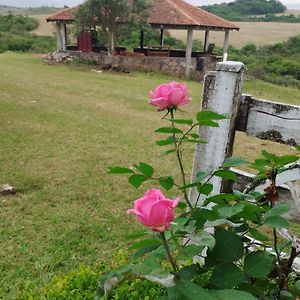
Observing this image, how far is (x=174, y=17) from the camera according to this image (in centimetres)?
1842

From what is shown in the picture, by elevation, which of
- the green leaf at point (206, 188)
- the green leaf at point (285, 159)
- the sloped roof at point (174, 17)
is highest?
the green leaf at point (285, 159)

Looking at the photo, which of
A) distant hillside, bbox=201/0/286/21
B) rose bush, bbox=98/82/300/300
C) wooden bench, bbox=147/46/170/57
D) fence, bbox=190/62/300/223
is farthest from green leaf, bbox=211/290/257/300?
distant hillside, bbox=201/0/286/21

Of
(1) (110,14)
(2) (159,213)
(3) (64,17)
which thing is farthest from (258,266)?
(3) (64,17)

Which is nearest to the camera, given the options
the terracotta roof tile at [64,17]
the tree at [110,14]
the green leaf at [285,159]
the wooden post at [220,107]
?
the green leaf at [285,159]

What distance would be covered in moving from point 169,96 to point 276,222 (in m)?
0.43

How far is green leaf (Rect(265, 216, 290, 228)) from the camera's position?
983 millimetres

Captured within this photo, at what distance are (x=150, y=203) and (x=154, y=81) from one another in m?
14.7

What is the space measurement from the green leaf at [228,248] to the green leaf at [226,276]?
2 centimetres

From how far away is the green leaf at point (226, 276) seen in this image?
0.94 meters

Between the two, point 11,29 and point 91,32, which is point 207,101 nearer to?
point 91,32

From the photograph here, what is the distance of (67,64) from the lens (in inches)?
714

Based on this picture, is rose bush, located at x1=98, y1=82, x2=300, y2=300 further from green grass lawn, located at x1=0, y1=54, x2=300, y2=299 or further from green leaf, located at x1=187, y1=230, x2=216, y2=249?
green grass lawn, located at x1=0, y1=54, x2=300, y2=299

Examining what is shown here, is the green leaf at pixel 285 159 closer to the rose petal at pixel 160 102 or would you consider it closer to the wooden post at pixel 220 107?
the rose petal at pixel 160 102

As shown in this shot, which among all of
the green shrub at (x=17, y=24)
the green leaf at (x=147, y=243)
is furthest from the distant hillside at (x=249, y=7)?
the green leaf at (x=147, y=243)
